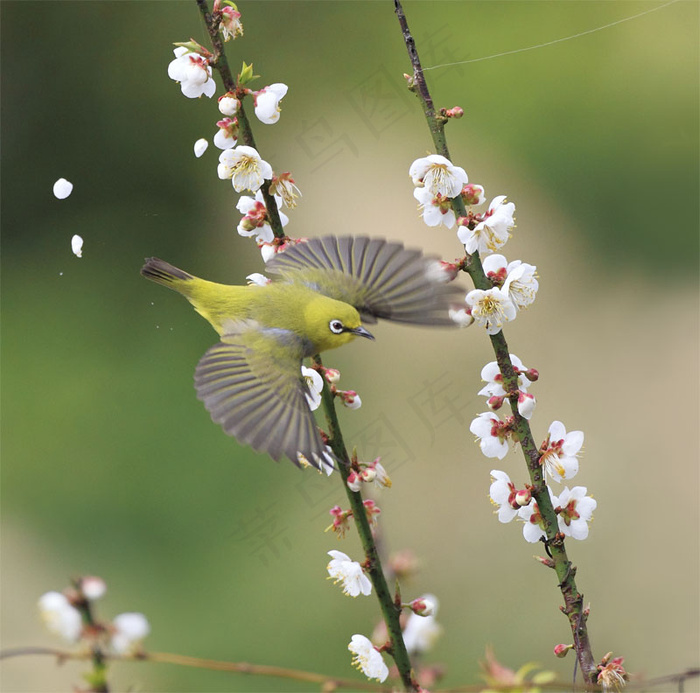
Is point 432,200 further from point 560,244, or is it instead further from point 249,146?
point 560,244

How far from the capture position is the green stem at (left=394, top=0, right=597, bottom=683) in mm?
650

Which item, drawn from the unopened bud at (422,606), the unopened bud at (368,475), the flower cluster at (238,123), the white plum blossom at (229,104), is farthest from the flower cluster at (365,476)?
the white plum blossom at (229,104)

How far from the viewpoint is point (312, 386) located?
898 millimetres

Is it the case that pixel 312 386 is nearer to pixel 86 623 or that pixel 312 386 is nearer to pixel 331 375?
pixel 331 375

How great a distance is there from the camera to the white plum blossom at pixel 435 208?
0.74 meters

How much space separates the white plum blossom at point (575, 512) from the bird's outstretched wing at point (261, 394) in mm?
210

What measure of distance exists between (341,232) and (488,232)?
1.63 metres

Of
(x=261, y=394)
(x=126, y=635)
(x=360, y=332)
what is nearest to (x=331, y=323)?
(x=360, y=332)

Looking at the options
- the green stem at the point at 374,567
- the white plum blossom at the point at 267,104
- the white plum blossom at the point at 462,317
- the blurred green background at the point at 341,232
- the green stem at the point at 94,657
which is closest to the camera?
the green stem at the point at 94,657

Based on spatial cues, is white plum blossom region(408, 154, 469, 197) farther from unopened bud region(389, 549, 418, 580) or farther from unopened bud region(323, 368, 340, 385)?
unopened bud region(389, 549, 418, 580)

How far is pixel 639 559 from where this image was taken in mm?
2084

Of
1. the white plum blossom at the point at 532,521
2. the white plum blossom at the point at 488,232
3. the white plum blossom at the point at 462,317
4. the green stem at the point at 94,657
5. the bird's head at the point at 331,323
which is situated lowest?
the green stem at the point at 94,657

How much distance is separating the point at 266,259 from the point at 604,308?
74.8 inches

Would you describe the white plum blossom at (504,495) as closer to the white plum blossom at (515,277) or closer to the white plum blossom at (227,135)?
the white plum blossom at (515,277)
